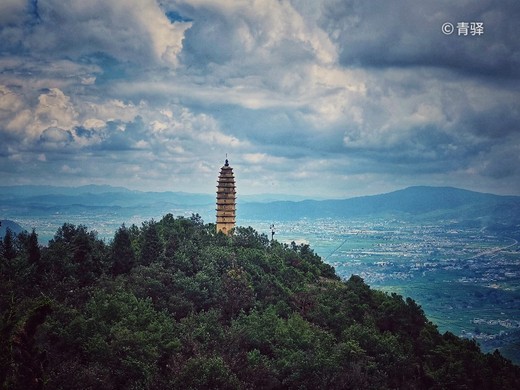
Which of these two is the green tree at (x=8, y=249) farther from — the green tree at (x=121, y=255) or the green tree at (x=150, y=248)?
the green tree at (x=150, y=248)

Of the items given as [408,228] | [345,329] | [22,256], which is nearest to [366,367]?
[345,329]

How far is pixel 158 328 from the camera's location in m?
30.3

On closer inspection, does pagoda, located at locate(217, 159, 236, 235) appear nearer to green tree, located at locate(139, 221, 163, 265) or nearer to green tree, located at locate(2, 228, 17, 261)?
green tree, located at locate(139, 221, 163, 265)

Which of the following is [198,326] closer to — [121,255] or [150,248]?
[121,255]

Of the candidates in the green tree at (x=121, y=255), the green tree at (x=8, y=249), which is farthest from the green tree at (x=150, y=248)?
the green tree at (x=8, y=249)

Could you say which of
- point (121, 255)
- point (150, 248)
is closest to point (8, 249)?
point (121, 255)

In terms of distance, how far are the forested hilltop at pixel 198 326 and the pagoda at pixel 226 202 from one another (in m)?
9.35

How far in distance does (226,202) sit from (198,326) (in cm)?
2784

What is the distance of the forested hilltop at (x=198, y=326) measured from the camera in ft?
84.3

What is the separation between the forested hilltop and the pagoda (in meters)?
9.35

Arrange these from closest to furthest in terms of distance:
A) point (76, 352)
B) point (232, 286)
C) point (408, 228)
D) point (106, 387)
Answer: point (106, 387) < point (76, 352) < point (232, 286) < point (408, 228)

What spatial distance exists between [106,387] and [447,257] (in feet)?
377

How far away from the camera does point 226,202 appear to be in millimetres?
59844

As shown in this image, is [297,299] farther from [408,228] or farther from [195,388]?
[408,228]
